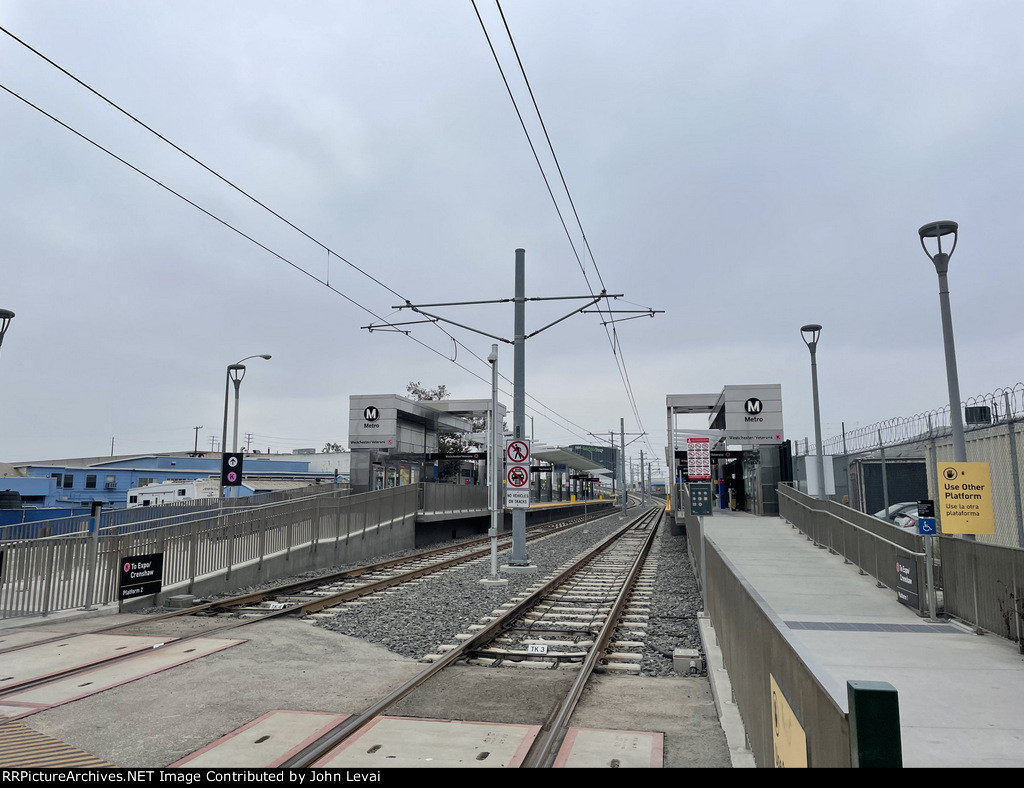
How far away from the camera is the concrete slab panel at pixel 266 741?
5.18m

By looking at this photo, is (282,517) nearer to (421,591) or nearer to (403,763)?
(421,591)

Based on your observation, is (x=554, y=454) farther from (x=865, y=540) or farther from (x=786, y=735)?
(x=786, y=735)

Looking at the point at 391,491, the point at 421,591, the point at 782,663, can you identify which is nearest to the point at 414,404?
the point at 391,491

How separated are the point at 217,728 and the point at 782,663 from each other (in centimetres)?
453

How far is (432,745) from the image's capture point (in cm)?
557

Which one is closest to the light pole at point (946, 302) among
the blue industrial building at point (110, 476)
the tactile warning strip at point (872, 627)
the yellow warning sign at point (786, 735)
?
the tactile warning strip at point (872, 627)

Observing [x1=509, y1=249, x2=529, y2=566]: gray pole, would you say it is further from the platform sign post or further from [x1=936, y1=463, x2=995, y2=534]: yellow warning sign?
[x1=936, y1=463, x2=995, y2=534]: yellow warning sign

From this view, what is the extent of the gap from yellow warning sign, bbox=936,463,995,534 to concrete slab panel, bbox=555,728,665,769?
7.40m

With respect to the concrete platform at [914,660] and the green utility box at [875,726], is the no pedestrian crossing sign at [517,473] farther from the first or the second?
the green utility box at [875,726]

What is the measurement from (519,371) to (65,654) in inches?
482

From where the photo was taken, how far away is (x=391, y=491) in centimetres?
2420

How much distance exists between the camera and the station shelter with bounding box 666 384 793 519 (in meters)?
29.1

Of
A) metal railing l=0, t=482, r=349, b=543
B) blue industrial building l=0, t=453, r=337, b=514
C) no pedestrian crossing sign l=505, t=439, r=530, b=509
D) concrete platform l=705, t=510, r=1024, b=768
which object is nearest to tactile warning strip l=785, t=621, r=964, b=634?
concrete platform l=705, t=510, r=1024, b=768

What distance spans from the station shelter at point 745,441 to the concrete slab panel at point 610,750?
1990 centimetres
